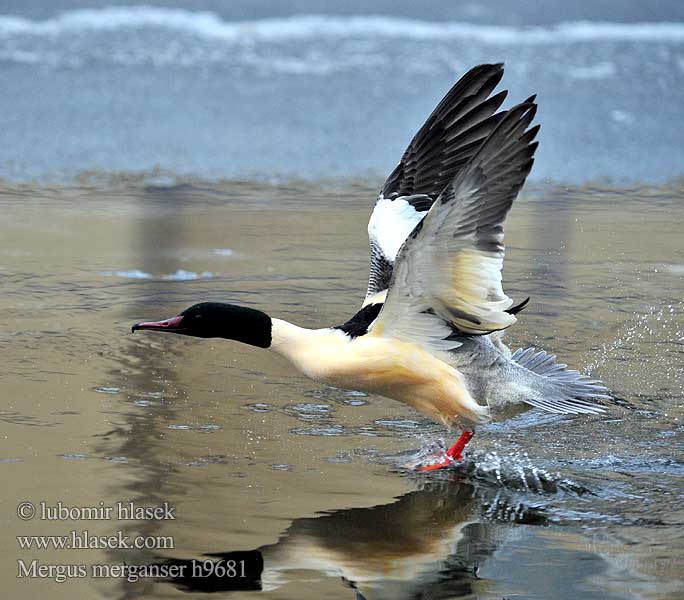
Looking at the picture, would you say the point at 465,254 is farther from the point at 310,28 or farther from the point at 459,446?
the point at 310,28

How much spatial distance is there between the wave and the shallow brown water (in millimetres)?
5369

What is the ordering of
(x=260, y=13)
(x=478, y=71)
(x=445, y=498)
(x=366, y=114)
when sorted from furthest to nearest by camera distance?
(x=260, y=13)
(x=366, y=114)
(x=478, y=71)
(x=445, y=498)

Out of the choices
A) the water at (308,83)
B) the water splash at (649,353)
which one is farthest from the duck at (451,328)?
the water at (308,83)

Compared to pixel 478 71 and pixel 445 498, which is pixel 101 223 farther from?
pixel 445 498

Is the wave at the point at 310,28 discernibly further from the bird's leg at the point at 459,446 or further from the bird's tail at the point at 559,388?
the bird's leg at the point at 459,446

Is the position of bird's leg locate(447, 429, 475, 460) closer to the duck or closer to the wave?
the duck

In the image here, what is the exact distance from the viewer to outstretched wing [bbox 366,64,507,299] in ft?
18.8

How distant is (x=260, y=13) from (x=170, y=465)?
33.6ft

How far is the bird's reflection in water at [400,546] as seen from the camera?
3.79 m

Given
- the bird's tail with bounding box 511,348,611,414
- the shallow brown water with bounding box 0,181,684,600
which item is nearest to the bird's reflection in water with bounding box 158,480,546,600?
the shallow brown water with bounding box 0,181,684,600

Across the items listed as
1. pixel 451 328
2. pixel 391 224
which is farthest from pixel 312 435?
pixel 391 224

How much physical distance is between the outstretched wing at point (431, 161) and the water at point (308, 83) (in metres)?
4.86

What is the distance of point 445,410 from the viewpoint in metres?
5.24

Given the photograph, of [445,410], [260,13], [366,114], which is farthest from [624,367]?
[260,13]
